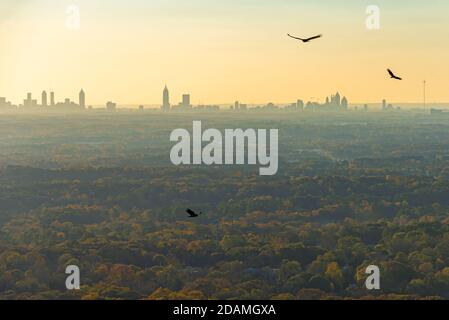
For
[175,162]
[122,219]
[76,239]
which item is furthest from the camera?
[175,162]

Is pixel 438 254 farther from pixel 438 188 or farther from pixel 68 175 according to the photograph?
pixel 68 175

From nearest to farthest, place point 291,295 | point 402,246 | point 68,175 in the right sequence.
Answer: point 291,295
point 402,246
point 68,175

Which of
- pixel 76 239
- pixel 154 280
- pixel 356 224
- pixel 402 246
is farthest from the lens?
pixel 356 224

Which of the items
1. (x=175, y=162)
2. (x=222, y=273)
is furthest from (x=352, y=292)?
(x=175, y=162)

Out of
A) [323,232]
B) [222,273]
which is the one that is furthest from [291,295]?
[323,232]

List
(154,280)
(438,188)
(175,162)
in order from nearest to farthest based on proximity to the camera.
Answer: (154,280)
(438,188)
(175,162)
